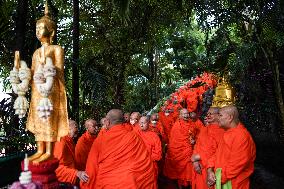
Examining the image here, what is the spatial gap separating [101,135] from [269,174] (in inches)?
179

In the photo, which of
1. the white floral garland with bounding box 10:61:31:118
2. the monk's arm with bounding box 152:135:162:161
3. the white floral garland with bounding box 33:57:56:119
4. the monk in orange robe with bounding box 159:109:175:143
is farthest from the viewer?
the monk in orange robe with bounding box 159:109:175:143

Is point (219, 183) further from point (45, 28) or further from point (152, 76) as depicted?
point (152, 76)

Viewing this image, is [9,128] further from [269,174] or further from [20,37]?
[269,174]

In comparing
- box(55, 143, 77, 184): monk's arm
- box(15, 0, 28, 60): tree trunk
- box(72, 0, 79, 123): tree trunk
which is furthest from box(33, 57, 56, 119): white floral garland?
box(72, 0, 79, 123): tree trunk

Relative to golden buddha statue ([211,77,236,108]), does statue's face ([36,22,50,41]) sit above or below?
above

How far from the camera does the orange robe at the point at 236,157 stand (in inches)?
180

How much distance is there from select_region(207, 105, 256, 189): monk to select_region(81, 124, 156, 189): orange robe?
978mm

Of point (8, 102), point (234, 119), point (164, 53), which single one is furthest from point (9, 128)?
point (164, 53)

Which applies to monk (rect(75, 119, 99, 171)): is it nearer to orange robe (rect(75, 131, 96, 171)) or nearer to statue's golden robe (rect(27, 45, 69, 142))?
orange robe (rect(75, 131, 96, 171))

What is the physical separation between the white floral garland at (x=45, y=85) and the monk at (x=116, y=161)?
1.35 metres

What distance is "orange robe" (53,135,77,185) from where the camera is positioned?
15.8 ft

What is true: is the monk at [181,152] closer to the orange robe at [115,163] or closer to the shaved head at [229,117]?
the orange robe at [115,163]

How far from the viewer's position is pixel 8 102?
22.8 feet

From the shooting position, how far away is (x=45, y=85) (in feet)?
12.7
